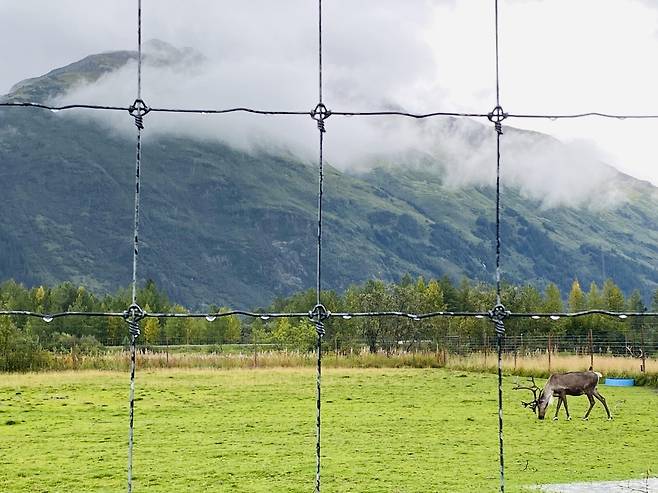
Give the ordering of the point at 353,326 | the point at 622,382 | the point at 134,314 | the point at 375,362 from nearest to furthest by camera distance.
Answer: the point at 134,314 < the point at 622,382 < the point at 375,362 < the point at 353,326

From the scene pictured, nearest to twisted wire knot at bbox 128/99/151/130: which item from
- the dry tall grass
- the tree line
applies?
the dry tall grass

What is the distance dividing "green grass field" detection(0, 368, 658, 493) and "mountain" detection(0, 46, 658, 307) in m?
112

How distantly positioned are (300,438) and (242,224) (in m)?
153

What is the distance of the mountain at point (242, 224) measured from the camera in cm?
14588

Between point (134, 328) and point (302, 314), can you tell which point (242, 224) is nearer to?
point (134, 328)

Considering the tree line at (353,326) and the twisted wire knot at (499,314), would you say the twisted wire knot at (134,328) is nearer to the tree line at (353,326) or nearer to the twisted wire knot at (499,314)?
the twisted wire knot at (499,314)

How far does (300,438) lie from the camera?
11.6 meters

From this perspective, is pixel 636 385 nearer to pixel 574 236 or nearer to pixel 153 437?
pixel 153 437

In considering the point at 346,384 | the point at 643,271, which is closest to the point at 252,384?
the point at 346,384

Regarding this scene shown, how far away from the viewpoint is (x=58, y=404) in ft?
53.3

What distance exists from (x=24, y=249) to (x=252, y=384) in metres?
137

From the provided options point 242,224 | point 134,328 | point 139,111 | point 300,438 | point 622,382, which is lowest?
point 622,382

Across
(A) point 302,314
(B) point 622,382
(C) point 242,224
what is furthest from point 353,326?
(C) point 242,224

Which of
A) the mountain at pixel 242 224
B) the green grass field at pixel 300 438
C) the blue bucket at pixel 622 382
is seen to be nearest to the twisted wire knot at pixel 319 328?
the green grass field at pixel 300 438
